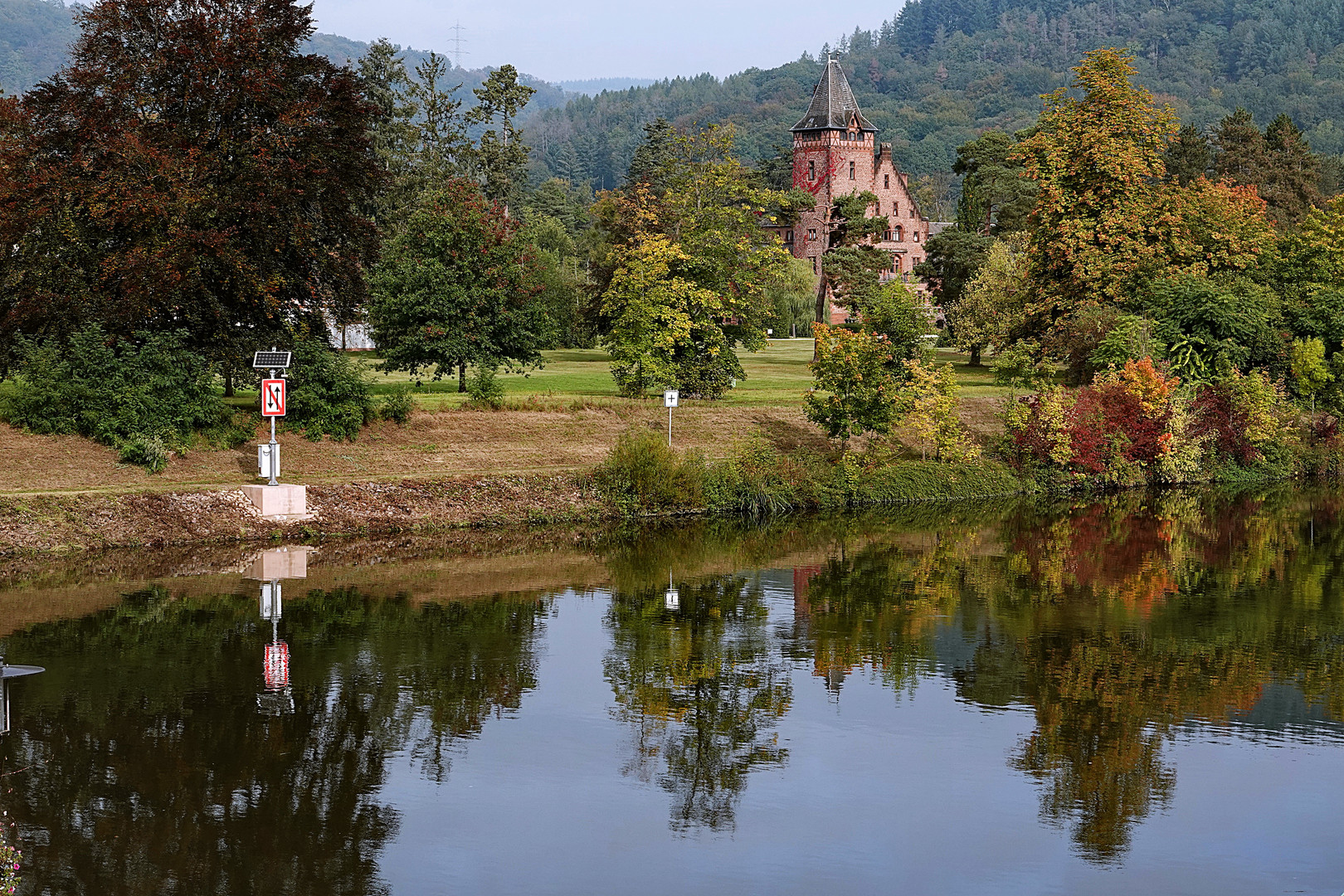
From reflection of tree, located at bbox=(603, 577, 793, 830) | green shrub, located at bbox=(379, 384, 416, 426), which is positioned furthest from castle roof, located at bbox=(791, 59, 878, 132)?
reflection of tree, located at bbox=(603, 577, 793, 830)

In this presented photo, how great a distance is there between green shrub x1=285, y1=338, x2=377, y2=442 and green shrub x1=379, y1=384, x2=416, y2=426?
0.77 metres

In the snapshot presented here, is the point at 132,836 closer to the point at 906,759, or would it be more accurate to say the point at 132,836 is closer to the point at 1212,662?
the point at 906,759

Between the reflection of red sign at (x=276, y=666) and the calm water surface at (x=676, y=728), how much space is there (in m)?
0.06

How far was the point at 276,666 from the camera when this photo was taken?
791 inches

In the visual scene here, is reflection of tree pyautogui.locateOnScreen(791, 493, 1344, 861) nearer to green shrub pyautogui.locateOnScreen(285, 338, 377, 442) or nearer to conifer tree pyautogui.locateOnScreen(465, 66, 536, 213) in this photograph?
green shrub pyautogui.locateOnScreen(285, 338, 377, 442)

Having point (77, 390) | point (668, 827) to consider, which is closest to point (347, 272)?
Answer: point (77, 390)

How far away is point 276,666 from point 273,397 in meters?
12.7

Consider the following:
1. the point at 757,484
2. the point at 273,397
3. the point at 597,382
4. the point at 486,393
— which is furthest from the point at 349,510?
the point at 597,382

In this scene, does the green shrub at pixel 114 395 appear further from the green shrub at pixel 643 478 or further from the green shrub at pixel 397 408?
the green shrub at pixel 643 478

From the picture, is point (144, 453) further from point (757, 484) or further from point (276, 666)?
point (757, 484)

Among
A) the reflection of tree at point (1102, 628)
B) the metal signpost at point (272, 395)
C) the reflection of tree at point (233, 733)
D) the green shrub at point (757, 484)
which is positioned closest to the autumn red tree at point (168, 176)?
the metal signpost at point (272, 395)

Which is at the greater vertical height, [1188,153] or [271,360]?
[1188,153]

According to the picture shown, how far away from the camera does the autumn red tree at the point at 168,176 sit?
33.3m

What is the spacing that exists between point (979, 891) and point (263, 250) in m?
26.5
